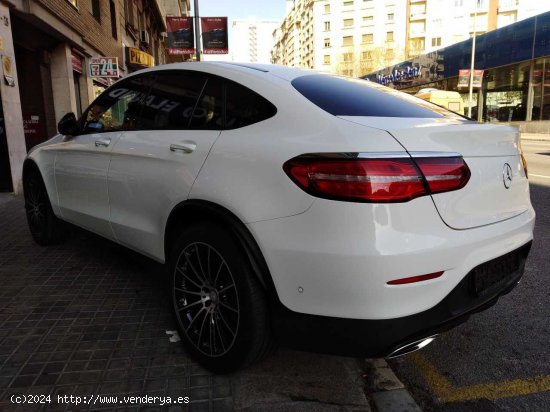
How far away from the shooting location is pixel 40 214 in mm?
4711

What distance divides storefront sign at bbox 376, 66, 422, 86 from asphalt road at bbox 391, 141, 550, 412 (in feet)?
136

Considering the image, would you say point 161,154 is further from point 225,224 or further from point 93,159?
point 93,159

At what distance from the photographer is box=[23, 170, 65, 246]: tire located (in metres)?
4.55

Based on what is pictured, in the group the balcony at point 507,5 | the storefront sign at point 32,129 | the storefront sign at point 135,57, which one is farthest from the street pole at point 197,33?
the balcony at point 507,5

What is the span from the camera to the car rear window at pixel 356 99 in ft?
7.55

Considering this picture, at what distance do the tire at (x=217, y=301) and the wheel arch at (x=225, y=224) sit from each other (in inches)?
2.1

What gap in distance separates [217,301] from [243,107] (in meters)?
1.04

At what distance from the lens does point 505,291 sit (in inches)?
94.7

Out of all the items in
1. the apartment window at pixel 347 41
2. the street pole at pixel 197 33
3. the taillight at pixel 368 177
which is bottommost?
the taillight at pixel 368 177

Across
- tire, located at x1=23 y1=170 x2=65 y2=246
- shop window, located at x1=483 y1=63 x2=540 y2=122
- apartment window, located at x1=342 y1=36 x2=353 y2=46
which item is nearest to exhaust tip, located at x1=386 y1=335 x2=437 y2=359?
tire, located at x1=23 y1=170 x2=65 y2=246

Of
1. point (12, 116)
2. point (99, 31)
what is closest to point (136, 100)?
point (12, 116)

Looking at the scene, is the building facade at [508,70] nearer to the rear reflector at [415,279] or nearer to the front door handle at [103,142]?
the front door handle at [103,142]

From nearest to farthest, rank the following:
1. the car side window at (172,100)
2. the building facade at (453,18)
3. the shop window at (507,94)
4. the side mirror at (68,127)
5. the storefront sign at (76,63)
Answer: the car side window at (172,100) → the side mirror at (68,127) → the storefront sign at (76,63) → the shop window at (507,94) → the building facade at (453,18)

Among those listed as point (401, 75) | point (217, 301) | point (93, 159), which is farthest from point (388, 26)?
point (217, 301)
